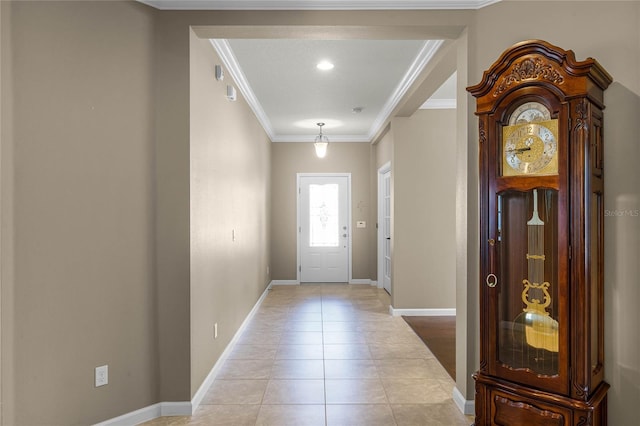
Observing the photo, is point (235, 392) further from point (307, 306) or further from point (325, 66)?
point (325, 66)

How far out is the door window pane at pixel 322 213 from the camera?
7500mm

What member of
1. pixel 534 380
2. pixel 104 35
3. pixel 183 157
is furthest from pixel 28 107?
pixel 534 380

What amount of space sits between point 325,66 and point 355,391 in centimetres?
291

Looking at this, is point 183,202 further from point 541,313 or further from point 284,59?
point 541,313

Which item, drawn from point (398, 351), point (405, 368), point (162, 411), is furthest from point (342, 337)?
point (162, 411)

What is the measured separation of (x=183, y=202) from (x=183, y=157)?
298mm

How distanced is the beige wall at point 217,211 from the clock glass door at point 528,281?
1.94 meters

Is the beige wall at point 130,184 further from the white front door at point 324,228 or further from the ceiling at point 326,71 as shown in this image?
the white front door at point 324,228

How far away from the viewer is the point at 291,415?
8.54 feet

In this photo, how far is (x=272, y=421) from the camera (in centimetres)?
253

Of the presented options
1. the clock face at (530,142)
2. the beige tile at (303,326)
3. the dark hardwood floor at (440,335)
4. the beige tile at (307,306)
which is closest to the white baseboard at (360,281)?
the beige tile at (307,306)

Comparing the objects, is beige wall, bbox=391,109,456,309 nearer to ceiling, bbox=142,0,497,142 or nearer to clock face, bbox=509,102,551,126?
ceiling, bbox=142,0,497,142

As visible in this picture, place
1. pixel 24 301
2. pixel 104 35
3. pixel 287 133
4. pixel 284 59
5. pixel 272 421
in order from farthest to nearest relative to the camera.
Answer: pixel 287 133, pixel 284 59, pixel 272 421, pixel 104 35, pixel 24 301

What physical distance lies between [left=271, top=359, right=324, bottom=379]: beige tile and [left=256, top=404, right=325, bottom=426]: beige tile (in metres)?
0.50
